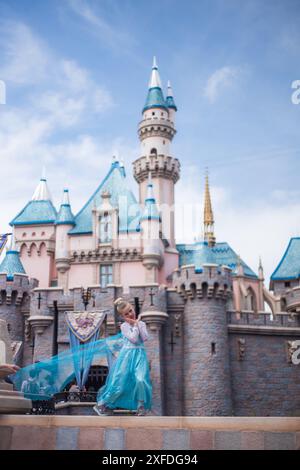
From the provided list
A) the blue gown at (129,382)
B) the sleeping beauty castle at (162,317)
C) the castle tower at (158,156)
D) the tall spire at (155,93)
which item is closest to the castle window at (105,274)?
the sleeping beauty castle at (162,317)

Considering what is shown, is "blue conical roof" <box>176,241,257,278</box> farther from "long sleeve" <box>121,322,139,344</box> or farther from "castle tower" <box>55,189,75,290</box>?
"long sleeve" <box>121,322,139,344</box>

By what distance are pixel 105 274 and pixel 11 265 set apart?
16.3 ft

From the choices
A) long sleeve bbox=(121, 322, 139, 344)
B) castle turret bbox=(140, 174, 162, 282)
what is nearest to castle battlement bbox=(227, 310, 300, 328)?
castle turret bbox=(140, 174, 162, 282)

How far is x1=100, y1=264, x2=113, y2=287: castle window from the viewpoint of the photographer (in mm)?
28953

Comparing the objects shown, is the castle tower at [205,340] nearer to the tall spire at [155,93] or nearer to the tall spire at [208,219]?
the tall spire at [155,93]

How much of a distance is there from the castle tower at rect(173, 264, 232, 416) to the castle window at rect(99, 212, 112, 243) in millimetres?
6140

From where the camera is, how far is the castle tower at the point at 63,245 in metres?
29.3

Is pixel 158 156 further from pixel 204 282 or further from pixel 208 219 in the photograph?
pixel 204 282

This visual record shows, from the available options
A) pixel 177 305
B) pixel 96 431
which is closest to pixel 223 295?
pixel 177 305

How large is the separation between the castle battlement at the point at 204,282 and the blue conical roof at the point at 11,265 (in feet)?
23.3

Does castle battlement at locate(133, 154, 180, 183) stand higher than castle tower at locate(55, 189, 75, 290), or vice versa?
castle battlement at locate(133, 154, 180, 183)

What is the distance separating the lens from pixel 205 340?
22797mm

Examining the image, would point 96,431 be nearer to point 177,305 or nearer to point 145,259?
point 177,305
